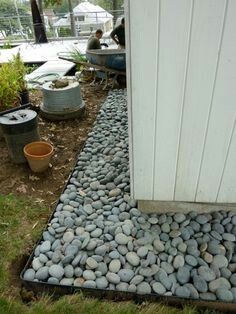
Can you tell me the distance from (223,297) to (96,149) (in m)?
1.82

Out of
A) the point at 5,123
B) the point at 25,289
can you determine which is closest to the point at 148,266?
the point at 25,289

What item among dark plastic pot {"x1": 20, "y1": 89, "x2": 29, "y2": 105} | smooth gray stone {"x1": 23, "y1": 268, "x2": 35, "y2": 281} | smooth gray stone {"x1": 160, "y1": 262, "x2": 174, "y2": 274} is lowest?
smooth gray stone {"x1": 160, "y1": 262, "x2": 174, "y2": 274}

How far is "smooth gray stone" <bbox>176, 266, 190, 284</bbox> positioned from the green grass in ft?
0.51

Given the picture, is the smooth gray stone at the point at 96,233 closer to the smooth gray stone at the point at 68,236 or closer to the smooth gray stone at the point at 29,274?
the smooth gray stone at the point at 68,236

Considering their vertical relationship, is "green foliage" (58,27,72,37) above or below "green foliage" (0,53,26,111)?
below

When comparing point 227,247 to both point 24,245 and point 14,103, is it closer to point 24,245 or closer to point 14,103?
point 24,245

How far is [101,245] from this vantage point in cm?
181

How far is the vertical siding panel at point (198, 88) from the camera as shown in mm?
1273

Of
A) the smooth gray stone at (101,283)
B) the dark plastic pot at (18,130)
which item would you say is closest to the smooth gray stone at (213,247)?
the smooth gray stone at (101,283)

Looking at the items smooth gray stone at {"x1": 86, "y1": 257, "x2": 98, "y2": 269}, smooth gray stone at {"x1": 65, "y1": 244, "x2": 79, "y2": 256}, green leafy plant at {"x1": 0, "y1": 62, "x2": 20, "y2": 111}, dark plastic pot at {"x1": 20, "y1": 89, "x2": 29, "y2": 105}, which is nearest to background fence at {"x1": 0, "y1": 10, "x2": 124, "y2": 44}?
dark plastic pot at {"x1": 20, "y1": 89, "x2": 29, "y2": 105}

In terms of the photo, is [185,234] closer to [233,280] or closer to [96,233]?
[233,280]

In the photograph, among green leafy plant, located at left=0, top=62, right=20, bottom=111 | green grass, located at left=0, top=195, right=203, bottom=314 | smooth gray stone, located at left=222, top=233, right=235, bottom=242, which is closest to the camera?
green grass, located at left=0, top=195, right=203, bottom=314

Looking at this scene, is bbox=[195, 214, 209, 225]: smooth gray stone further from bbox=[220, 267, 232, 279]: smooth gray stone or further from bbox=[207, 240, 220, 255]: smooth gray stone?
bbox=[220, 267, 232, 279]: smooth gray stone

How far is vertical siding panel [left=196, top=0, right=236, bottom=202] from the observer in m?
1.33
